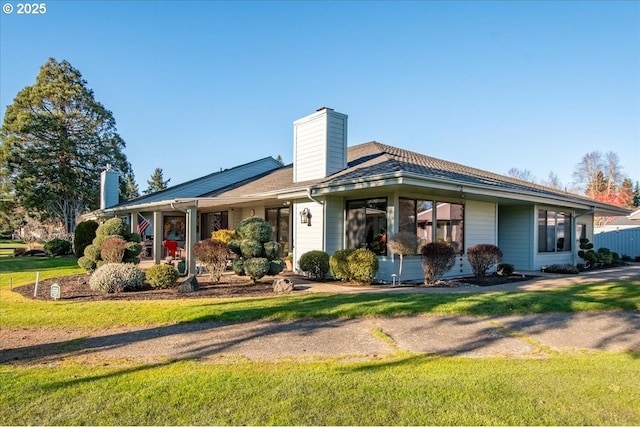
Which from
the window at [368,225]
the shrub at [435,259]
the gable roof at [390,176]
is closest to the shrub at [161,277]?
the gable roof at [390,176]

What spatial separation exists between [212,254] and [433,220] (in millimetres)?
6606

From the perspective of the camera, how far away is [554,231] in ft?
52.3

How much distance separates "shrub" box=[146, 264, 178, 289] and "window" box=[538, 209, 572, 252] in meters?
13.5

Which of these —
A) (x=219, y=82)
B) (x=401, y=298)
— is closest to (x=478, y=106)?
(x=219, y=82)

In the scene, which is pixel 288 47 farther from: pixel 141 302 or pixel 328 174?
pixel 141 302

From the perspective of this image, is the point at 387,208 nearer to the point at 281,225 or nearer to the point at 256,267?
the point at 256,267

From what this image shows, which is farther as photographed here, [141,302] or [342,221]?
[342,221]

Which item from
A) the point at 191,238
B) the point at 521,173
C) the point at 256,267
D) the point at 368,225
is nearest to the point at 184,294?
Answer: the point at 256,267

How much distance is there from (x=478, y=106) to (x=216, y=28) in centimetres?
1118

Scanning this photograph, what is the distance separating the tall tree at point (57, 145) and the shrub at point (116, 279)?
24.6m

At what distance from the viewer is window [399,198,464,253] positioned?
11039 mm

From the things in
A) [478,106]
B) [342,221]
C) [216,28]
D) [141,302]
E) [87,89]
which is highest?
[87,89]

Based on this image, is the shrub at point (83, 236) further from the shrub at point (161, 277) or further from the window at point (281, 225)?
the shrub at point (161, 277)

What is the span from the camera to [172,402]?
10.8 feet
